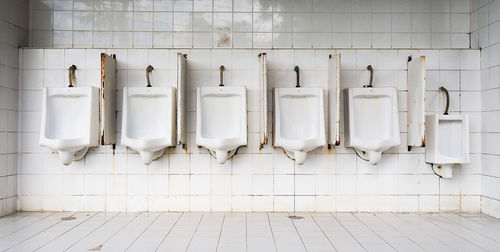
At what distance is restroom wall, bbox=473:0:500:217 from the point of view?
138 inches

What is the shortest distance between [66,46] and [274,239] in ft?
8.79

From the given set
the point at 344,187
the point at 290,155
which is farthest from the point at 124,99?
the point at 344,187

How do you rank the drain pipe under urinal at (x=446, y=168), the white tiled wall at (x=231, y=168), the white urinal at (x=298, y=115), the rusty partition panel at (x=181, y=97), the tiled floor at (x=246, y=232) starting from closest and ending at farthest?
the tiled floor at (x=246, y=232) → the rusty partition panel at (x=181, y=97) → the white urinal at (x=298, y=115) → the drain pipe under urinal at (x=446, y=168) → the white tiled wall at (x=231, y=168)

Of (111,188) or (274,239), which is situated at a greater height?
(111,188)

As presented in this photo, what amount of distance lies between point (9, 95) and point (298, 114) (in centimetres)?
259

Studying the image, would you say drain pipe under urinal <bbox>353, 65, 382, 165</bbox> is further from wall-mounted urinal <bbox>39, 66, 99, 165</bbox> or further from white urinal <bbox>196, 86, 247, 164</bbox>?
wall-mounted urinal <bbox>39, 66, 99, 165</bbox>

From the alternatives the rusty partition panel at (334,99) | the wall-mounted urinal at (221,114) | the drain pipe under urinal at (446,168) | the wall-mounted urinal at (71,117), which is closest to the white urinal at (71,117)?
the wall-mounted urinal at (71,117)

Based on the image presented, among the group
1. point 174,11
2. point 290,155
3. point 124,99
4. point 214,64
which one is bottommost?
point 290,155

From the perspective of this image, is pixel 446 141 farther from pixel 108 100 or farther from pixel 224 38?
pixel 108 100

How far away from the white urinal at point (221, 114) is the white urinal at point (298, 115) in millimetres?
310

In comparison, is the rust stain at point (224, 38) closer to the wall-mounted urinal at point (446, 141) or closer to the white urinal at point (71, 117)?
the white urinal at point (71, 117)

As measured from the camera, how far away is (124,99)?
345cm

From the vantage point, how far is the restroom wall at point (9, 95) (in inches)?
138

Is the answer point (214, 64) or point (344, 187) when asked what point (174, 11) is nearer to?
point (214, 64)
